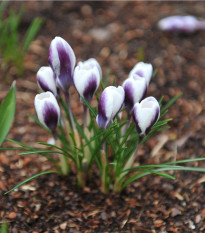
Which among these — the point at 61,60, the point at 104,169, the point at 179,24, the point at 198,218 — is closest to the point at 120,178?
the point at 104,169

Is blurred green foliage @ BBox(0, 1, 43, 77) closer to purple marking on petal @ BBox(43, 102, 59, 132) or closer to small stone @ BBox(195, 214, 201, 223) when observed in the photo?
purple marking on petal @ BBox(43, 102, 59, 132)

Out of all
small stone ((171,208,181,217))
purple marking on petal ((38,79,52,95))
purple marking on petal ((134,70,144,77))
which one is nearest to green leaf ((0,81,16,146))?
purple marking on petal ((38,79,52,95))

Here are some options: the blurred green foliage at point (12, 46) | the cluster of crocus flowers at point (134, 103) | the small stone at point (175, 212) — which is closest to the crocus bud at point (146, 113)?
the cluster of crocus flowers at point (134, 103)

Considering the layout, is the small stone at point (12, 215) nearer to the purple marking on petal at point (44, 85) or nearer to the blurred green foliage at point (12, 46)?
the purple marking on petal at point (44, 85)

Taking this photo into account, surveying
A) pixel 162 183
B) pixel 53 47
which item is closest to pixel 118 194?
pixel 162 183

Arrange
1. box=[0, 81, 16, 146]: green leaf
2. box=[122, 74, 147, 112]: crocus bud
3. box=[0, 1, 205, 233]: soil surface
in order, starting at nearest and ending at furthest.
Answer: box=[122, 74, 147, 112]: crocus bud < box=[0, 81, 16, 146]: green leaf < box=[0, 1, 205, 233]: soil surface
